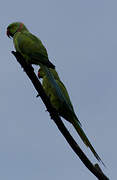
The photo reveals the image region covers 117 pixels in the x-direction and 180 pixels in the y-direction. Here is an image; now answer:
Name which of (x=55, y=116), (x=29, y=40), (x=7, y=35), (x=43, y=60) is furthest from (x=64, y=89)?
(x=7, y=35)

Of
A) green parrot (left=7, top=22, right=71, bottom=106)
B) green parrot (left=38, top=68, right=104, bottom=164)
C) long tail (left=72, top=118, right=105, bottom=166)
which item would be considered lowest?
long tail (left=72, top=118, right=105, bottom=166)

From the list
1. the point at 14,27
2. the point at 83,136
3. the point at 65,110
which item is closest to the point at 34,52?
the point at 65,110

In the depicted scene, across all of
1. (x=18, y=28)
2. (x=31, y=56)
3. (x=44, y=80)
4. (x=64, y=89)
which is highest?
(x=18, y=28)

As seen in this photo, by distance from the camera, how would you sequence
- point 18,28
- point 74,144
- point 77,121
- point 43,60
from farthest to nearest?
point 18,28 < point 43,60 < point 77,121 < point 74,144

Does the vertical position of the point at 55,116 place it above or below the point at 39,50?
below

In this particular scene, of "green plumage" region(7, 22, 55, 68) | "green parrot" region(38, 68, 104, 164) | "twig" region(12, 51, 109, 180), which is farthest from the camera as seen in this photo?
"green plumage" region(7, 22, 55, 68)

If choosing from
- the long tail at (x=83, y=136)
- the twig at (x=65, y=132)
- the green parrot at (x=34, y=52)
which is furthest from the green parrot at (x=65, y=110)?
the twig at (x=65, y=132)

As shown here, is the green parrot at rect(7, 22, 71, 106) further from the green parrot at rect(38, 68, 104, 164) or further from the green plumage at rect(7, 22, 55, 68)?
the green parrot at rect(38, 68, 104, 164)

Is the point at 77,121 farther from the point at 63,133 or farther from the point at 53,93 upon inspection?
the point at 63,133

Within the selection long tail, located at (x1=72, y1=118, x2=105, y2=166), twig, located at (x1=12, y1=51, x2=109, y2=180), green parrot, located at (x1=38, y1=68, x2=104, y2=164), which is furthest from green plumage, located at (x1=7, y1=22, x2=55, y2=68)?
→ twig, located at (x1=12, y1=51, x2=109, y2=180)

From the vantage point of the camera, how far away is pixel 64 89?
5234 mm

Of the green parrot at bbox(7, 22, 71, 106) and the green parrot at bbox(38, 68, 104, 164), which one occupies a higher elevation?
the green parrot at bbox(7, 22, 71, 106)

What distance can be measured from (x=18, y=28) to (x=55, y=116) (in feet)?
14.4

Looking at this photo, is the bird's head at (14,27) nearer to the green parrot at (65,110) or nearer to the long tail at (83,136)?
the green parrot at (65,110)
